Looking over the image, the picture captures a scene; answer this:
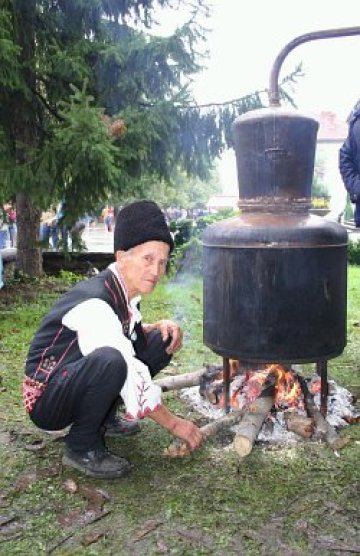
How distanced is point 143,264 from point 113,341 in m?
0.39

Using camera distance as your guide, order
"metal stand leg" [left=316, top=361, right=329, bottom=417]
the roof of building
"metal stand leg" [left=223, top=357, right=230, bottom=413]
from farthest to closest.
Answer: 1. the roof of building
2. "metal stand leg" [left=223, top=357, right=230, bottom=413]
3. "metal stand leg" [left=316, top=361, right=329, bottom=417]

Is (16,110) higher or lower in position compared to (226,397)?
higher

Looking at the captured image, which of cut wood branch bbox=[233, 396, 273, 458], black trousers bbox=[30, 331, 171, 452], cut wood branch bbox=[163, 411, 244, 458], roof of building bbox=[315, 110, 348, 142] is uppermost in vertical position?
roof of building bbox=[315, 110, 348, 142]

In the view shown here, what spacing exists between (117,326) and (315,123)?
1.56 metres

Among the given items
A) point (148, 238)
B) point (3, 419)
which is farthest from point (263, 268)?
point (3, 419)

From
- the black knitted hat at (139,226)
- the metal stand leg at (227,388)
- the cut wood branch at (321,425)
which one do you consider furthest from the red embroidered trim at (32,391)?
the cut wood branch at (321,425)

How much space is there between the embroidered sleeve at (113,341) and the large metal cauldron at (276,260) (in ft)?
2.21

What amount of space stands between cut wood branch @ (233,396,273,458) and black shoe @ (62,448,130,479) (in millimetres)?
578

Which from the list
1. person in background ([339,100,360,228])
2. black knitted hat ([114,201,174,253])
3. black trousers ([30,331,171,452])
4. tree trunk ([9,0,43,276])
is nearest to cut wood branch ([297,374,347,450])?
black trousers ([30,331,171,452])

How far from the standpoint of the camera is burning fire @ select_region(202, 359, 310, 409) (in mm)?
3219

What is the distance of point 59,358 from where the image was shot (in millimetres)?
2527

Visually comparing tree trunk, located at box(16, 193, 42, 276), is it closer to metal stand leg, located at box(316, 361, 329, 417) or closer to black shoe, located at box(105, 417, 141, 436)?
black shoe, located at box(105, 417, 141, 436)

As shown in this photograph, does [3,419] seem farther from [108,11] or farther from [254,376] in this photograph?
[108,11]

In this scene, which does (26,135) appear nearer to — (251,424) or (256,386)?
(256,386)
